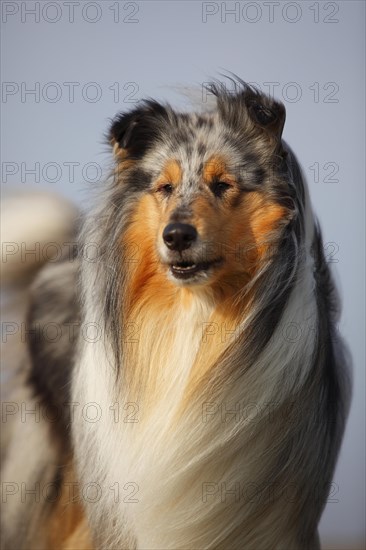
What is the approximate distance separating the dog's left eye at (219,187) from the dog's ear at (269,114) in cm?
25

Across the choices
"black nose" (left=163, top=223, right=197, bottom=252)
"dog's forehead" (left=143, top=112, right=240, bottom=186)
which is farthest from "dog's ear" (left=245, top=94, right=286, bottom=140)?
"black nose" (left=163, top=223, right=197, bottom=252)

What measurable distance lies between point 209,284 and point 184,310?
15cm

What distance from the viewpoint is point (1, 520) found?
371cm

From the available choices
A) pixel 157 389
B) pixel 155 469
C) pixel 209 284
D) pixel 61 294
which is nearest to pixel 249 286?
pixel 209 284

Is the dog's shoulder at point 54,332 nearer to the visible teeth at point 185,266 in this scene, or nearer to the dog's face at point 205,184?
the dog's face at point 205,184

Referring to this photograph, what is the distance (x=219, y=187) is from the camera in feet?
9.90

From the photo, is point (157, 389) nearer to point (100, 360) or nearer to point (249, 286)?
point (100, 360)

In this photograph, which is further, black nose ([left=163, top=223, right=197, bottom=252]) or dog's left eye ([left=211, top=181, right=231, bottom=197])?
dog's left eye ([left=211, top=181, right=231, bottom=197])

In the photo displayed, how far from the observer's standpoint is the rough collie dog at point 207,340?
301 cm

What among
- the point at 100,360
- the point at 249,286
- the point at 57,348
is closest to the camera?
the point at 249,286

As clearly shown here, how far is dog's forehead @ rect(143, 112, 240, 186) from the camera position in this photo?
9.96 ft

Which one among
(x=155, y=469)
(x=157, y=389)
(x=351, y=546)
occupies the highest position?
(x=157, y=389)

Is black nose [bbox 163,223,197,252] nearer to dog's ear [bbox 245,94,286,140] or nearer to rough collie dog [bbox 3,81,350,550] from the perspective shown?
rough collie dog [bbox 3,81,350,550]

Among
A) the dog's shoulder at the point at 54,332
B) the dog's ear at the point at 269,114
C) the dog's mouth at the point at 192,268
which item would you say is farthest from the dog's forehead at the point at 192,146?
the dog's shoulder at the point at 54,332
